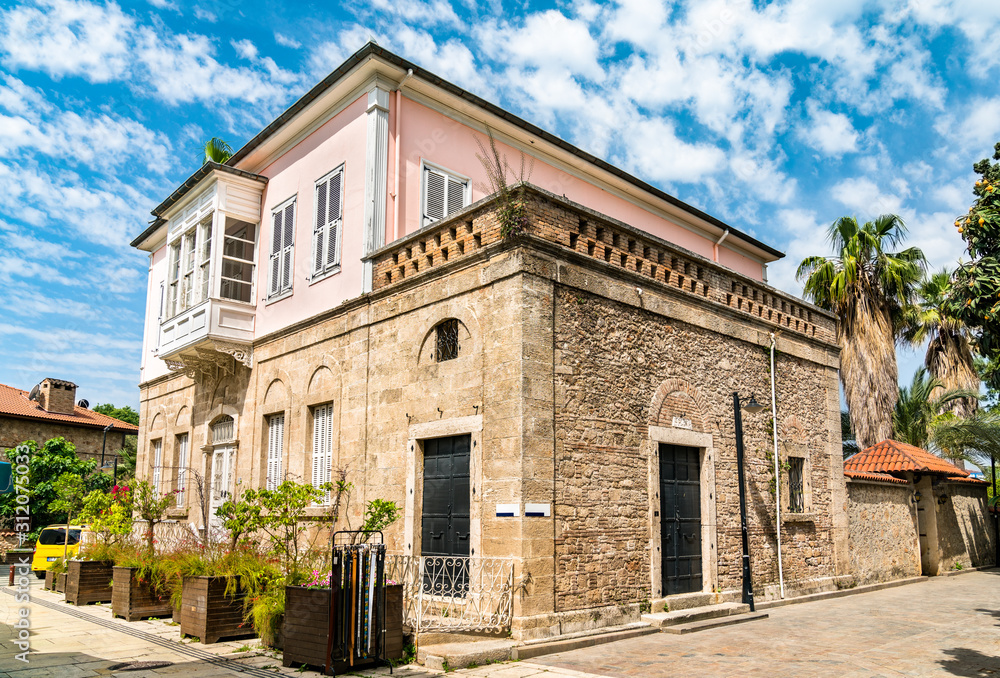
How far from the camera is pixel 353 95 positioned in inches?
536

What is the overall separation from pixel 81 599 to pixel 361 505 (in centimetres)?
569

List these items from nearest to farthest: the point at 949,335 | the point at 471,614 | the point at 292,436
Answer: the point at 471,614
the point at 292,436
the point at 949,335

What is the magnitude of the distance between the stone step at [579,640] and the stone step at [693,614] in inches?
6.2

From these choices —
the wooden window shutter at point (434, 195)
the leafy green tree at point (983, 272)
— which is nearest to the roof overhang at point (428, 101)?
the wooden window shutter at point (434, 195)

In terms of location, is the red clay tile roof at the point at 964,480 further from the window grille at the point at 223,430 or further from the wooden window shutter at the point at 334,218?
the window grille at the point at 223,430

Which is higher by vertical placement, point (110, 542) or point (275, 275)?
point (275, 275)

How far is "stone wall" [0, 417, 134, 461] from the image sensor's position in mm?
29672

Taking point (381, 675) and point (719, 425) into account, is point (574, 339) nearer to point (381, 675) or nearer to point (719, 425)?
point (719, 425)

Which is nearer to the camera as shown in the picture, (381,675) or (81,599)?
(381,675)

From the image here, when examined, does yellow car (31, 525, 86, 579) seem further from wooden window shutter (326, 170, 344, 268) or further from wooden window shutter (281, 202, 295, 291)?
wooden window shutter (326, 170, 344, 268)

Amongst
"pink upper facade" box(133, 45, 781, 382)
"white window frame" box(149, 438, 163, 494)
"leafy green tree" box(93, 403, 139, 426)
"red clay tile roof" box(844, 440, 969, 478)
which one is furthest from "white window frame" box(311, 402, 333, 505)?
"leafy green tree" box(93, 403, 139, 426)

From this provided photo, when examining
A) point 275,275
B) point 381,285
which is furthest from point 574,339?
point 275,275

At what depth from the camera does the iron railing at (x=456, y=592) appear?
882cm

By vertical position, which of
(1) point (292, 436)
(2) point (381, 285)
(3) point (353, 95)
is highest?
(3) point (353, 95)
